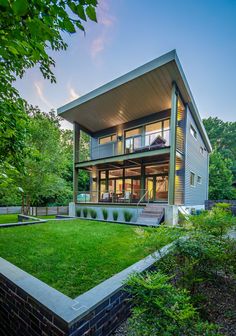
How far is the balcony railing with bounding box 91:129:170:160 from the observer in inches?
458

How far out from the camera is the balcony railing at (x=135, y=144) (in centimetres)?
1163

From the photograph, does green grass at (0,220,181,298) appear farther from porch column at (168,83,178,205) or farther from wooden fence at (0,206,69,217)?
wooden fence at (0,206,69,217)

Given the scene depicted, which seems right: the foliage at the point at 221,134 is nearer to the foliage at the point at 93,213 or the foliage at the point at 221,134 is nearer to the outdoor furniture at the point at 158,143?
the outdoor furniture at the point at 158,143

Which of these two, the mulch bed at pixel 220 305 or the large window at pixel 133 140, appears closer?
the mulch bed at pixel 220 305

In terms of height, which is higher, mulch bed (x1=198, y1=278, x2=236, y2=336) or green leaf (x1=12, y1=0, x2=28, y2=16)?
green leaf (x1=12, y1=0, x2=28, y2=16)

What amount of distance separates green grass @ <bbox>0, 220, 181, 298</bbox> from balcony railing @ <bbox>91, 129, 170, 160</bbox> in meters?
7.00

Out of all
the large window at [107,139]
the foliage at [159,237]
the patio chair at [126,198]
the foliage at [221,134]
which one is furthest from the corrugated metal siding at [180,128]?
the foliage at [221,134]

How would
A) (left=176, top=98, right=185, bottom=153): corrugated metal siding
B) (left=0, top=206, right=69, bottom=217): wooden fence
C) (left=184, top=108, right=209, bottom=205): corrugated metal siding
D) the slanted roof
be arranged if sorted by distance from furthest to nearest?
(left=0, top=206, right=69, bottom=217): wooden fence < (left=184, top=108, right=209, bottom=205): corrugated metal siding < (left=176, top=98, right=185, bottom=153): corrugated metal siding < the slanted roof

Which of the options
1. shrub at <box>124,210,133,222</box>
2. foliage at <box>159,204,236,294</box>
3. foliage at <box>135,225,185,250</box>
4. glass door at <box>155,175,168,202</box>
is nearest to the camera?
foliage at <box>159,204,236,294</box>

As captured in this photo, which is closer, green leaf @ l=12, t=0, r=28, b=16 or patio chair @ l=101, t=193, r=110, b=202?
green leaf @ l=12, t=0, r=28, b=16

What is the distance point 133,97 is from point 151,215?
691 centimetres

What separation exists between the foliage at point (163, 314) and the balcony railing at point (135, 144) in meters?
10.1

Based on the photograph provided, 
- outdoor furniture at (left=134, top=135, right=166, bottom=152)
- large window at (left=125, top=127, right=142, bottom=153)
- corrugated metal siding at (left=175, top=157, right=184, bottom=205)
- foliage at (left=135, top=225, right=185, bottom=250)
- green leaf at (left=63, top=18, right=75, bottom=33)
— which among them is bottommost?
foliage at (left=135, top=225, right=185, bottom=250)

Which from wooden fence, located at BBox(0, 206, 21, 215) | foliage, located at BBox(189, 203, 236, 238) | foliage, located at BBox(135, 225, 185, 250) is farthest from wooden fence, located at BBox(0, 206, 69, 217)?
foliage, located at BBox(189, 203, 236, 238)
